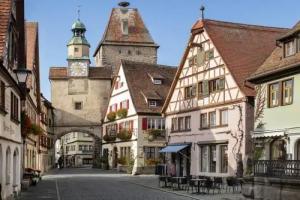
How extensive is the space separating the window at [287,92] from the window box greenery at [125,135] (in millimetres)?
31164

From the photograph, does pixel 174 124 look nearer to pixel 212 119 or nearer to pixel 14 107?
pixel 212 119

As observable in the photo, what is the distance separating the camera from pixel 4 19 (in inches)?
811

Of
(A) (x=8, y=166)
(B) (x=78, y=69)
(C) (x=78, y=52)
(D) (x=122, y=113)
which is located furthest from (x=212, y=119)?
(C) (x=78, y=52)

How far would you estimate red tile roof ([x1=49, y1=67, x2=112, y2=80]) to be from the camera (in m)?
79.6

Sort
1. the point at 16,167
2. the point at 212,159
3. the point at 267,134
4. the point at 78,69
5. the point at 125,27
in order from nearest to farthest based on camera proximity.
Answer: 1. the point at 16,167
2. the point at 267,134
3. the point at 212,159
4. the point at 78,69
5. the point at 125,27

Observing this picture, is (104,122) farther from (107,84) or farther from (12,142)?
(12,142)

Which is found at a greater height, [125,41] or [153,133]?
[125,41]

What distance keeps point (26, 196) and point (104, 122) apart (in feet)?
150

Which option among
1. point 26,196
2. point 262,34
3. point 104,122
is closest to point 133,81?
point 104,122

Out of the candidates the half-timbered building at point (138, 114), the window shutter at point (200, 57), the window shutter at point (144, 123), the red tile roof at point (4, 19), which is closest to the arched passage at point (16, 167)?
the red tile roof at point (4, 19)

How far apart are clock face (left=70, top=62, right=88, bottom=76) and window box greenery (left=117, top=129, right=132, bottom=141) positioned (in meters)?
19.9

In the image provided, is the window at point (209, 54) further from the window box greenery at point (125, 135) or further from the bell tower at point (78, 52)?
the bell tower at point (78, 52)

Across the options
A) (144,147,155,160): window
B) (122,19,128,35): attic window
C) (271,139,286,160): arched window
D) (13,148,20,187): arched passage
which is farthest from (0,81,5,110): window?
(122,19,128,35): attic window

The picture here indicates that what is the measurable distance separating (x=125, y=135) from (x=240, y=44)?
22.0 meters
